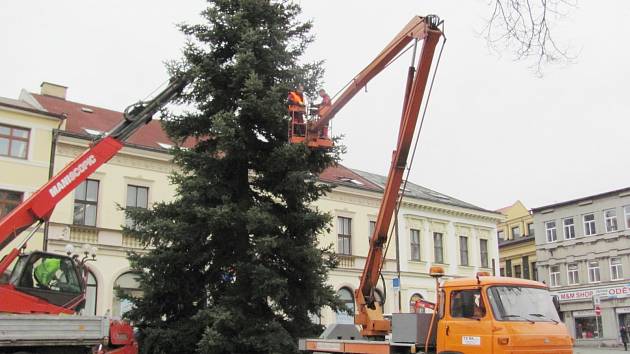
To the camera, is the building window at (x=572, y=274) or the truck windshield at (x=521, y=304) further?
the building window at (x=572, y=274)

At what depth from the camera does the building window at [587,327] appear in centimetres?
4691

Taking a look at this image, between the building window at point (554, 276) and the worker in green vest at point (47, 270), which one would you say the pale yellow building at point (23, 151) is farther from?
the building window at point (554, 276)

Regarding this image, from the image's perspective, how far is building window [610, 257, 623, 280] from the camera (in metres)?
47.0

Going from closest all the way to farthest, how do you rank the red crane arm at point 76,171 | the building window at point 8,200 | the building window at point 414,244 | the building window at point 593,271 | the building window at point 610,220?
1. the red crane arm at point 76,171
2. the building window at point 8,200
3. the building window at point 414,244
4. the building window at point 610,220
5. the building window at point 593,271

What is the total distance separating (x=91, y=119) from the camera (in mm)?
30891

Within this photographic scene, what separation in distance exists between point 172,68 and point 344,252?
21.6 meters

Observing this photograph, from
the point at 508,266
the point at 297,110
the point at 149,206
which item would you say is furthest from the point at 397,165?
the point at 508,266

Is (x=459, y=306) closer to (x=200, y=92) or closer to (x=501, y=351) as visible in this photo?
(x=501, y=351)

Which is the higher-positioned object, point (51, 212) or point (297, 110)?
point (297, 110)

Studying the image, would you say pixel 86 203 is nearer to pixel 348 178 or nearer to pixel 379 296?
pixel 348 178

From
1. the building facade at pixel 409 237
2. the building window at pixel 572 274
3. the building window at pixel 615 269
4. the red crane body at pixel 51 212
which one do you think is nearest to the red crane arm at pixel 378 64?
the red crane body at pixel 51 212

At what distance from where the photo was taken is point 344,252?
35.9m

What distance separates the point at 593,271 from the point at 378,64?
41.2m

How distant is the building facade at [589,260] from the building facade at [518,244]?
6.06 meters
